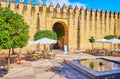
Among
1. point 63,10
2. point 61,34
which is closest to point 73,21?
point 63,10

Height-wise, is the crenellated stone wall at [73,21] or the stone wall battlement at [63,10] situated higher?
the stone wall battlement at [63,10]

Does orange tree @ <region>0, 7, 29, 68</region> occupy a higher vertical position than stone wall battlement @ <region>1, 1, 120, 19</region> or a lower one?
lower

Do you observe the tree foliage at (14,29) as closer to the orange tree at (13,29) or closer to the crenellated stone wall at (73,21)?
the orange tree at (13,29)

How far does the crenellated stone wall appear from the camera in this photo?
63.0 feet

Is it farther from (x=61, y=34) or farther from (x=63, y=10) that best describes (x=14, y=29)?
(x=61, y=34)

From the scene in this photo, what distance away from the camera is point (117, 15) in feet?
82.0

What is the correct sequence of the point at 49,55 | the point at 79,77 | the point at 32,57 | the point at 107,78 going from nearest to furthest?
the point at 107,78, the point at 79,77, the point at 32,57, the point at 49,55

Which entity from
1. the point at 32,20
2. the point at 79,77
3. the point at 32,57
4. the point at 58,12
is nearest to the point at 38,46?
the point at 32,20

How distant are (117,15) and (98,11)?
3.74 metres

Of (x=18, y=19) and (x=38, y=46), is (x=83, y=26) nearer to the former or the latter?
(x=38, y=46)

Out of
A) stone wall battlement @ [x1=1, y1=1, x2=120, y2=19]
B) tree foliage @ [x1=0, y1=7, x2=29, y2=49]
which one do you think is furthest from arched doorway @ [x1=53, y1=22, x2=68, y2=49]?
tree foliage @ [x1=0, y1=7, x2=29, y2=49]

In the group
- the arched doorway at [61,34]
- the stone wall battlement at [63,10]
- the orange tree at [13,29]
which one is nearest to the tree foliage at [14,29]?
the orange tree at [13,29]

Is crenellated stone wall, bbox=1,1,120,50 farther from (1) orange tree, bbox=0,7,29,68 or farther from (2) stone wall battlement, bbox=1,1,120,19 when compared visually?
(1) orange tree, bbox=0,7,29,68

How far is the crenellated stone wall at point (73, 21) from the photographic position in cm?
1920
